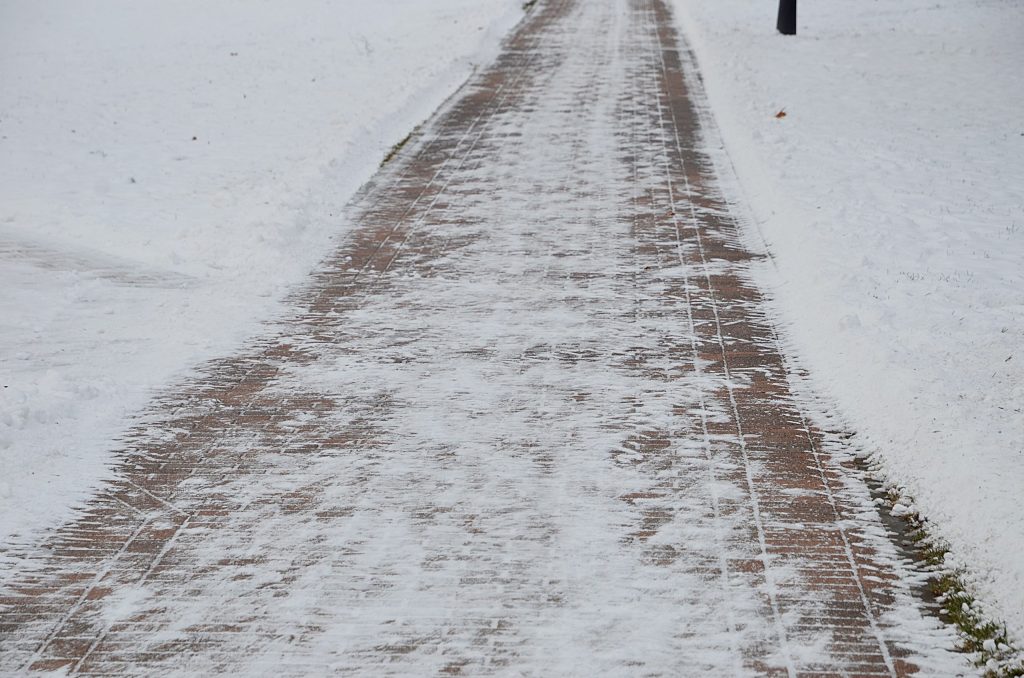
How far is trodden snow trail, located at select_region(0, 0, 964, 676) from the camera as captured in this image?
3502mm

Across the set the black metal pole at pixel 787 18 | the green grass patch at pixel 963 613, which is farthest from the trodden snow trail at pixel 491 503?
the black metal pole at pixel 787 18

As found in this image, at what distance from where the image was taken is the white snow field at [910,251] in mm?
4367

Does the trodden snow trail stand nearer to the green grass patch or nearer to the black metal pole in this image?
the green grass patch

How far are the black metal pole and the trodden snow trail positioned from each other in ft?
42.1

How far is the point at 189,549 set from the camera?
4043 millimetres

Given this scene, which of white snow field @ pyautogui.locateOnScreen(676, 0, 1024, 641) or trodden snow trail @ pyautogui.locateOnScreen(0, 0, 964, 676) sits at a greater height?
white snow field @ pyautogui.locateOnScreen(676, 0, 1024, 641)

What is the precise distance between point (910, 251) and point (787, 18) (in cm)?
1316

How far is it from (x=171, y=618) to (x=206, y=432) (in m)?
1.52

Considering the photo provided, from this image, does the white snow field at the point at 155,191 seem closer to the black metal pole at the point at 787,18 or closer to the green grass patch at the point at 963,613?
the green grass patch at the point at 963,613

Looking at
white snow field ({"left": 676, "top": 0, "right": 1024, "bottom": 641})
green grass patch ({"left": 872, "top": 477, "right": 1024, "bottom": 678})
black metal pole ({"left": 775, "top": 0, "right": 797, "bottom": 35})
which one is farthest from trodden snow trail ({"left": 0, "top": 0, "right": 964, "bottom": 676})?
black metal pole ({"left": 775, "top": 0, "right": 797, "bottom": 35})

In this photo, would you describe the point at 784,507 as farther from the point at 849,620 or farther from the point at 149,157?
the point at 149,157

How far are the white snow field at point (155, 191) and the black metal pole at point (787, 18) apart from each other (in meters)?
5.51

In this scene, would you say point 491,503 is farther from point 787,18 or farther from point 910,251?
point 787,18

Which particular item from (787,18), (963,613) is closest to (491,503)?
(963,613)
